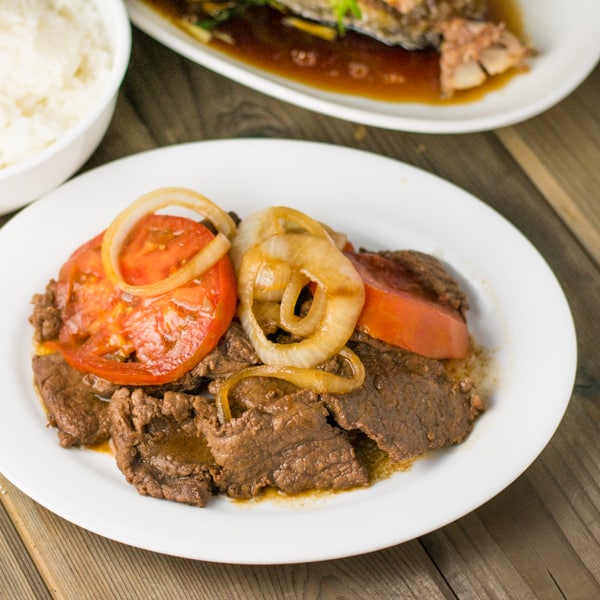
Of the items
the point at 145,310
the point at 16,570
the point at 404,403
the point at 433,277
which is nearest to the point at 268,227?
the point at 145,310

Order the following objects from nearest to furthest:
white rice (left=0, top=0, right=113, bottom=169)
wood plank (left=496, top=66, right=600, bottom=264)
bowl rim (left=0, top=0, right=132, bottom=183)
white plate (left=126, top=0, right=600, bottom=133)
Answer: bowl rim (left=0, top=0, right=132, bottom=183) → white rice (left=0, top=0, right=113, bottom=169) → white plate (left=126, top=0, right=600, bottom=133) → wood plank (left=496, top=66, right=600, bottom=264)

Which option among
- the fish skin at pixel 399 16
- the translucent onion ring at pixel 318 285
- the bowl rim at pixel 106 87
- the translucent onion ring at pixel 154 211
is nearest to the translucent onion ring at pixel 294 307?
the translucent onion ring at pixel 318 285

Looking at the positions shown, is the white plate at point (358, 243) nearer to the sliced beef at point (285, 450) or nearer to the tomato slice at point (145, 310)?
the sliced beef at point (285, 450)

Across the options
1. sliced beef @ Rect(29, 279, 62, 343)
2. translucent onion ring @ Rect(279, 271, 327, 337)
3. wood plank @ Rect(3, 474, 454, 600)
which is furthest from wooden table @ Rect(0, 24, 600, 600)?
translucent onion ring @ Rect(279, 271, 327, 337)

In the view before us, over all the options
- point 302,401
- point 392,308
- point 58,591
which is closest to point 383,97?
point 392,308

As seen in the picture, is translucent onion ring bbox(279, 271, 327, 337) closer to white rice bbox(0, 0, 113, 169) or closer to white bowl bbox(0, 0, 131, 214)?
white bowl bbox(0, 0, 131, 214)
